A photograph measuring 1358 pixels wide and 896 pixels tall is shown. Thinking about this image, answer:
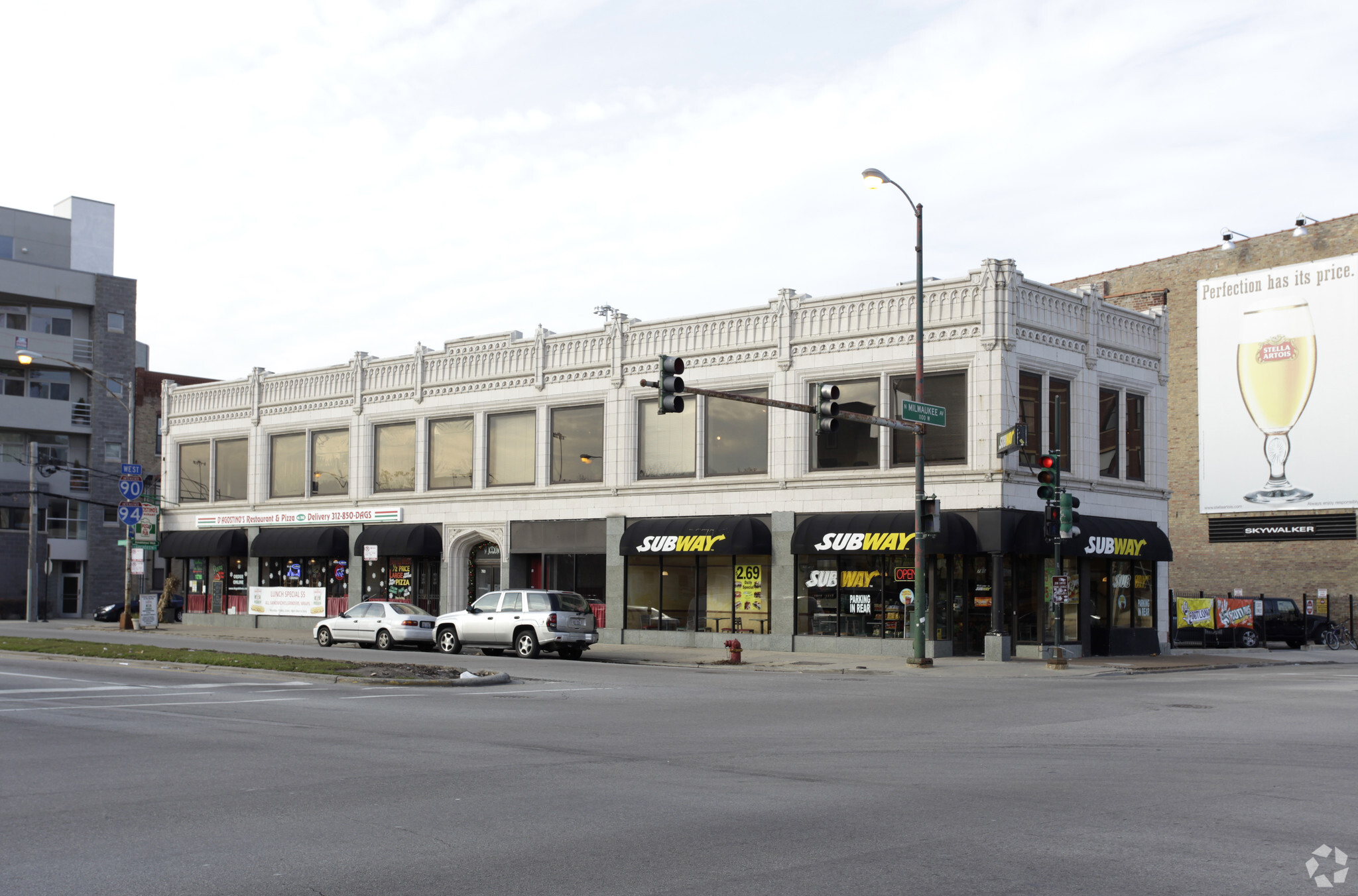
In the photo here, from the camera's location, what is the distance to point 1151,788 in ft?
34.9

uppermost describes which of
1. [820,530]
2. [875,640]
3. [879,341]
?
[879,341]

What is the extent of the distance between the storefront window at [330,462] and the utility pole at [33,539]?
15.7 m

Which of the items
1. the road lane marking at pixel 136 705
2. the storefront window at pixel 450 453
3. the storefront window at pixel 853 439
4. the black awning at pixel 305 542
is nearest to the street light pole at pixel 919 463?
the storefront window at pixel 853 439

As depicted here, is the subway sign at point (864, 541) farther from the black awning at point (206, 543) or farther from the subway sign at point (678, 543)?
the black awning at point (206, 543)

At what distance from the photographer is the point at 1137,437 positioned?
117 feet

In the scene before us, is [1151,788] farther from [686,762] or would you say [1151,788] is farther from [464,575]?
[464,575]

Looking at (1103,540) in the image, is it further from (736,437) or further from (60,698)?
(60,698)

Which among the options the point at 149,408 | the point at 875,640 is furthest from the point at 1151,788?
the point at 149,408

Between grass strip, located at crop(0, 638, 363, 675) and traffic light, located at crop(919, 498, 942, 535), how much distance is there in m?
12.7

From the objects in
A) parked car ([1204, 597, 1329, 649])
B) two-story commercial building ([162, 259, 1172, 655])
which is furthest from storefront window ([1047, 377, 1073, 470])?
parked car ([1204, 597, 1329, 649])

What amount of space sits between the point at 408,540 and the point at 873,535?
17518 mm

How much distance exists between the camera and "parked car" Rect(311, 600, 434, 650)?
32438 mm

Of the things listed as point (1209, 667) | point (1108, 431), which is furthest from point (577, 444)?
point (1209, 667)

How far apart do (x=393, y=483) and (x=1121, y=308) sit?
25.5 metres
